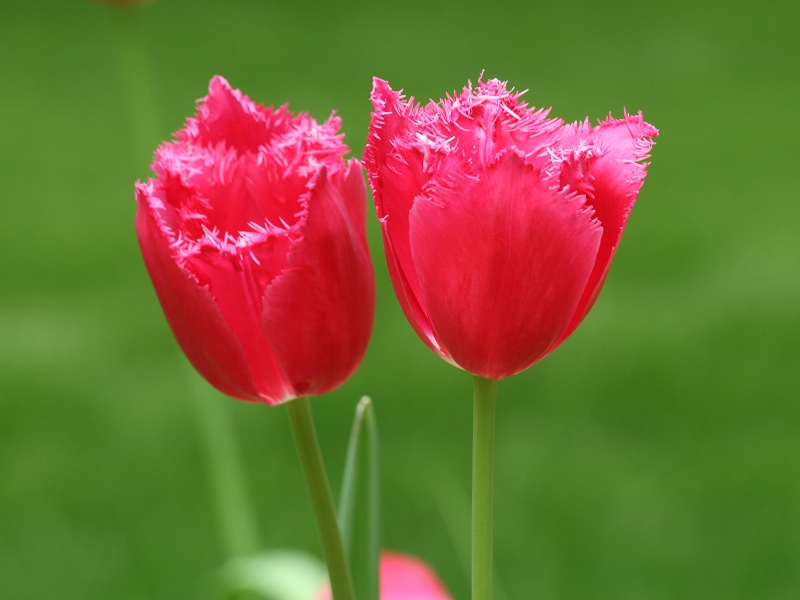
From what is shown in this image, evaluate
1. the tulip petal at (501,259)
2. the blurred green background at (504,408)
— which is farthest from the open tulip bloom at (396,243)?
the blurred green background at (504,408)

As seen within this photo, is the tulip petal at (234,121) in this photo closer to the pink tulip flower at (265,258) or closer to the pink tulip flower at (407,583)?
the pink tulip flower at (265,258)

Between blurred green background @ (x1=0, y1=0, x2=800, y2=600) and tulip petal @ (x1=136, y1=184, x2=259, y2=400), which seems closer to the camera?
A: tulip petal @ (x1=136, y1=184, x2=259, y2=400)

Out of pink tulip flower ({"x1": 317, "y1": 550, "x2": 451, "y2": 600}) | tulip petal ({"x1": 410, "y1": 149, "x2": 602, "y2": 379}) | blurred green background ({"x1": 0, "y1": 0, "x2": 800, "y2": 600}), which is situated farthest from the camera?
blurred green background ({"x1": 0, "y1": 0, "x2": 800, "y2": 600})

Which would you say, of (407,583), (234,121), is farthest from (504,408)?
(234,121)

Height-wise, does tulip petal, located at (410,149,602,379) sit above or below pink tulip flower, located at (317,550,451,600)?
below

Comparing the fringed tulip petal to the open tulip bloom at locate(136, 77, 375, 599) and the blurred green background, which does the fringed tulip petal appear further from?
the blurred green background

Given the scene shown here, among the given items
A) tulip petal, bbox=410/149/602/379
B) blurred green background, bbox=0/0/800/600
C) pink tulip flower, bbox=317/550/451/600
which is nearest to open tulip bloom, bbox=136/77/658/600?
tulip petal, bbox=410/149/602/379

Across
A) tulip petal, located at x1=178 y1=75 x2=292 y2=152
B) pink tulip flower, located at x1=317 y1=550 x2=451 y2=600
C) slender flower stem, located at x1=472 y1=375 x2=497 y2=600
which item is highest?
tulip petal, located at x1=178 y1=75 x2=292 y2=152

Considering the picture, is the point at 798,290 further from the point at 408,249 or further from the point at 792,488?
the point at 408,249
